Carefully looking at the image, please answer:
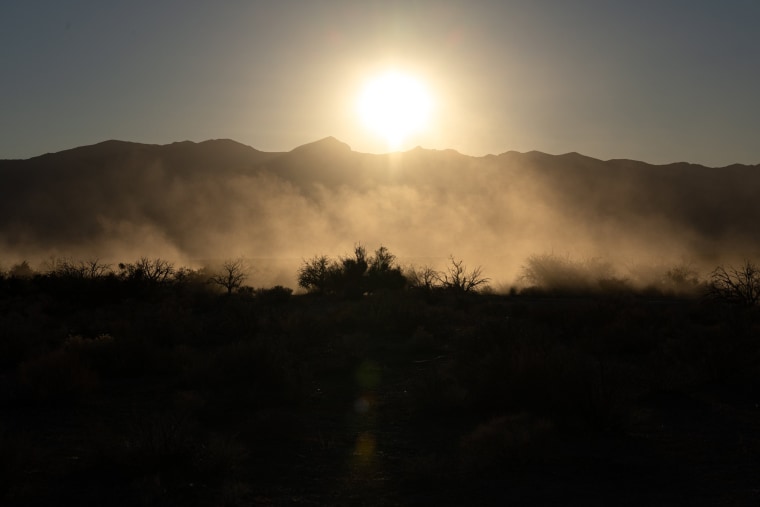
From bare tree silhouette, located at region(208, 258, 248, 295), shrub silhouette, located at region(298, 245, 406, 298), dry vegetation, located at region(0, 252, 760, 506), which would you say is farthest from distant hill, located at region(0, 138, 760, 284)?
dry vegetation, located at region(0, 252, 760, 506)

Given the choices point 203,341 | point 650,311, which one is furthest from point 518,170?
point 203,341

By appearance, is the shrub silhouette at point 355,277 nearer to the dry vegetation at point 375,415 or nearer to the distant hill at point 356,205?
the dry vegetation at point 375,415

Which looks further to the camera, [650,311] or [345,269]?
[345,269]

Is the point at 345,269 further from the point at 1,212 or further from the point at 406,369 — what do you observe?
the point at 1,212

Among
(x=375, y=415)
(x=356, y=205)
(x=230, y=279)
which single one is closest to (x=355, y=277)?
(x=230, y=279)

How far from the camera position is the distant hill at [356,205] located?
88.0m

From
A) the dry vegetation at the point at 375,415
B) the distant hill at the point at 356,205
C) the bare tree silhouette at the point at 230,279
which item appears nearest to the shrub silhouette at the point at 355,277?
the bare tree silhouette at the point at 230,279

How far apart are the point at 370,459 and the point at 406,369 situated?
25.5ft

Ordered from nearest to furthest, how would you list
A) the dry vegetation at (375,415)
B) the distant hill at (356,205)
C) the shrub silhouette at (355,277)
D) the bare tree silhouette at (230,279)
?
the dry vegetation at (375,415), the bare tree silhouette at (230,279), the shrub silhouette at (355,277), the distant hill at (356,205)

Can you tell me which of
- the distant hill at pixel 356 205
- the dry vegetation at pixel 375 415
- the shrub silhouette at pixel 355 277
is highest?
the distant hill at pixel 356 205

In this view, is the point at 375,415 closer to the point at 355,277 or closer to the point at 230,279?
the point at 230,279

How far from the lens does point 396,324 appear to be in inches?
942

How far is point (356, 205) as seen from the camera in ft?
346

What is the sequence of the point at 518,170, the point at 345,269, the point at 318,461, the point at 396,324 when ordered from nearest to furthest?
1. the point at 318,461
2. the point at 396,324
3. the point at 345,269
4. the point at 518,170
